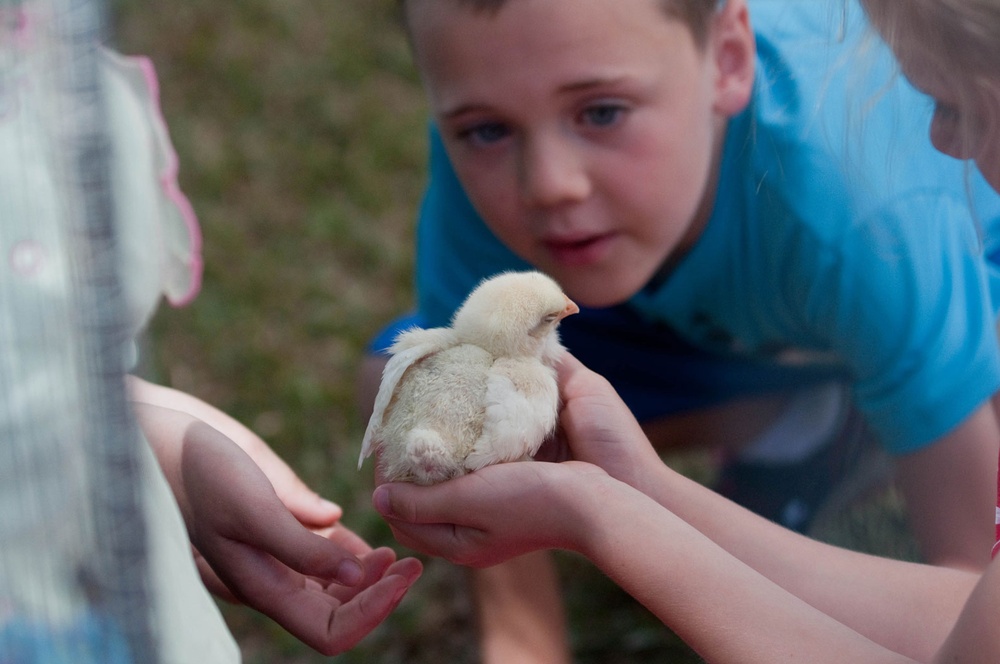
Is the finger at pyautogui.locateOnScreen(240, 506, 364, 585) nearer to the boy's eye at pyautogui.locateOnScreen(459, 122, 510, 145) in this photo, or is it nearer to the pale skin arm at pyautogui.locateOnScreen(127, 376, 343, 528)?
the pale skin arm at pyautogui.locateOnScreen(127, 376, 343, 528)

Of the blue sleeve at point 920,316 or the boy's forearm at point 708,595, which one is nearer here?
the boy's forearm at point 708,595

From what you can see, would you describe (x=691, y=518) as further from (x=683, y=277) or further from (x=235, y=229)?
(x=235, y=229)

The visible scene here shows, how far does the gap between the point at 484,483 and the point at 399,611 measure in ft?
3.43

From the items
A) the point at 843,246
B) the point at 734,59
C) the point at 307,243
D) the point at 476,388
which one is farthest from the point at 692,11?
the point at 307,243

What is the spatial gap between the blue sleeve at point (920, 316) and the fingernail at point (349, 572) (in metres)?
0.82

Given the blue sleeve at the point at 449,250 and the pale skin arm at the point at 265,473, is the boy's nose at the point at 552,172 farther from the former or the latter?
the pale skin arm at the point at 265,473

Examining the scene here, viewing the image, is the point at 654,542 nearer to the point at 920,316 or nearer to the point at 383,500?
the point at 383,500

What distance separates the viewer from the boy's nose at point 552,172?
3.82ft

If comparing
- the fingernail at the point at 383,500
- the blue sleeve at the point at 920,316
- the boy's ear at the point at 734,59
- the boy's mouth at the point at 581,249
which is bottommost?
the fingernail at the point at 383,500

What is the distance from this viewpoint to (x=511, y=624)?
4.87ft

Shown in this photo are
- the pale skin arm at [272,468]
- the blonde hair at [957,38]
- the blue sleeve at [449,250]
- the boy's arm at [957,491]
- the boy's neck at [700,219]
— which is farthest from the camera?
the blue sleeve at [449,250]

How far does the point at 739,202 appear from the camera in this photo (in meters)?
1.44

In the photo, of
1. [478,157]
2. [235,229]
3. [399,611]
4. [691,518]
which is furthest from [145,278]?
[235,229]

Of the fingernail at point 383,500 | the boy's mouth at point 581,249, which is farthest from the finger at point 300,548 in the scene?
the boy's mouth at point 581,249
